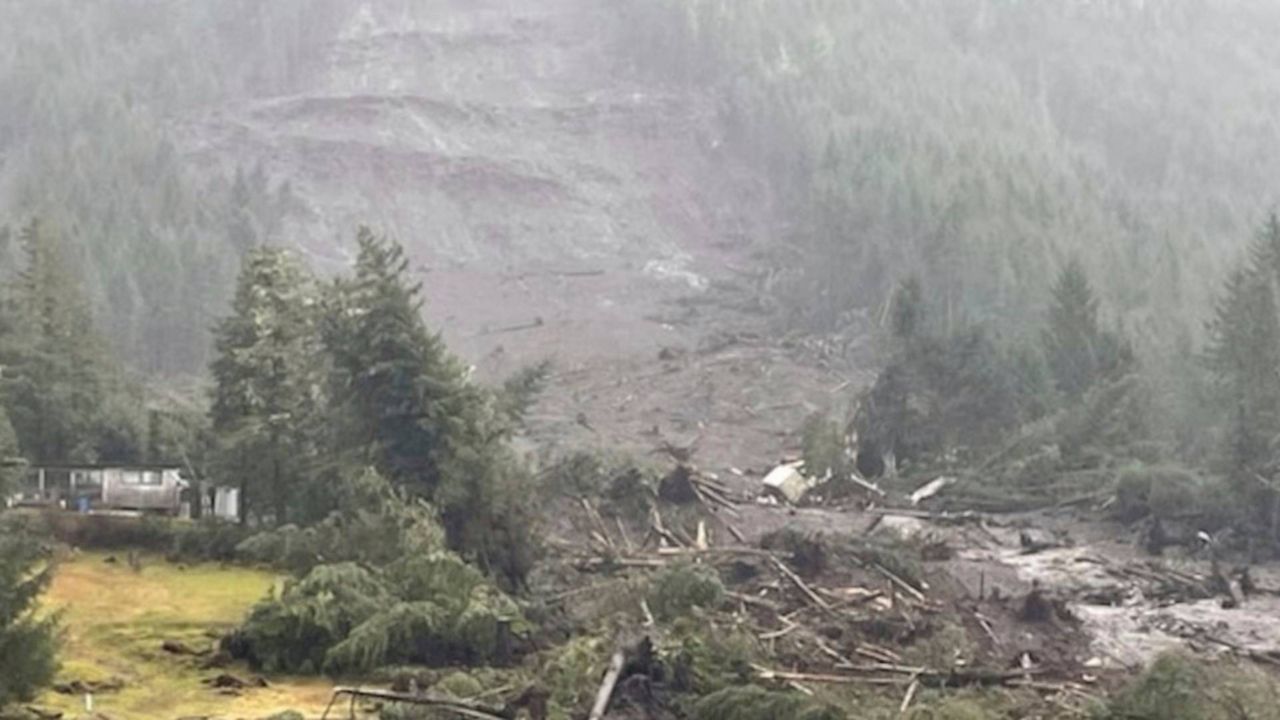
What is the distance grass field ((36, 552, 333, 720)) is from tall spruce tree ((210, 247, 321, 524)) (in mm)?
1853

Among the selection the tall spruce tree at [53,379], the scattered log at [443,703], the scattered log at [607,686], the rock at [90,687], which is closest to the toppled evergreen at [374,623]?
the rock at [90,687]

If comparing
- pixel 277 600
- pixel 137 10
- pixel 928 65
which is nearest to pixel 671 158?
pixel 928 65

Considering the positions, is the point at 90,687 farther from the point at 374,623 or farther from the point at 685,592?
the point at 685,592

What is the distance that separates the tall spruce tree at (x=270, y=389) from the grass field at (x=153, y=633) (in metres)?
1.85

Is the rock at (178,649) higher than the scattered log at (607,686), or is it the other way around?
the scattered log at (607,686)

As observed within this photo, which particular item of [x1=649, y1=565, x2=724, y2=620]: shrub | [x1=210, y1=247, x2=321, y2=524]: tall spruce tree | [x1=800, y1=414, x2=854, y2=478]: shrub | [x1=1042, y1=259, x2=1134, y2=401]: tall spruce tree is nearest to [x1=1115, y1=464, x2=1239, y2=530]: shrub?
[x1=800, y1=414, x2=854, y2=478]: shrub

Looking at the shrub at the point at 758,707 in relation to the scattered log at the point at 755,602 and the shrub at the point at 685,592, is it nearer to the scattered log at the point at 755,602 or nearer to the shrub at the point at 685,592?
the shrub at the point at 685,592

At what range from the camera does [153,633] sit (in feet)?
68.3

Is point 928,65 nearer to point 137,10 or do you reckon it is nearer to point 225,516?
point 137,10

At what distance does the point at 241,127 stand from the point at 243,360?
63501 millimetres

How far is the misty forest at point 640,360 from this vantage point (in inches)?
760

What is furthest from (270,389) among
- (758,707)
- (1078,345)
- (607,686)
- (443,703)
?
(1078,345)

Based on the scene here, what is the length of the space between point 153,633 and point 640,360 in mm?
40584

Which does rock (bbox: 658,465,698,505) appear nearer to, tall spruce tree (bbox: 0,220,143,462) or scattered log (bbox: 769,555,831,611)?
scattered log (bbox: 769,555,831,611)
